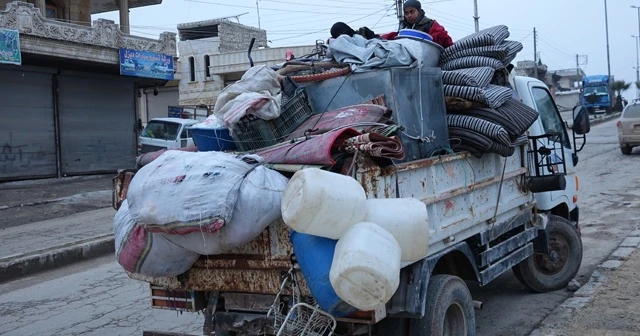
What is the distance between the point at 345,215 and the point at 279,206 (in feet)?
1.89

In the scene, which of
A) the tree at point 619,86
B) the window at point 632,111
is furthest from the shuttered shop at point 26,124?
the tree at point 619,86

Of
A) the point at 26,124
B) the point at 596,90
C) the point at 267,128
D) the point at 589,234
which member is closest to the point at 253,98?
the point at 267,128

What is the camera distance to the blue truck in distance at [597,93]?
48.5 metres

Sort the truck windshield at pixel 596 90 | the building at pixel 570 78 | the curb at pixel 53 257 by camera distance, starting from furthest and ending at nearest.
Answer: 1. the building at pixel 570 78
2. the truck windshield at pixel 596 90
3. the curb at pixel 53 257

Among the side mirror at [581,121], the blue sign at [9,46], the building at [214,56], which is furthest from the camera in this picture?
the building at [214,56]

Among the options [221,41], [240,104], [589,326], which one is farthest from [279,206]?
[221,41]

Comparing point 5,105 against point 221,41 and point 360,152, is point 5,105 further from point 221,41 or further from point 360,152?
point 221,41

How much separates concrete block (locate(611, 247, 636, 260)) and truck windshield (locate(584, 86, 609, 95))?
151 ft

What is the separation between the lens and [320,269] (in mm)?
3215

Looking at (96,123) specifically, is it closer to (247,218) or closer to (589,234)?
(589,234)

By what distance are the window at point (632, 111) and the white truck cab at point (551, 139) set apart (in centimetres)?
1338

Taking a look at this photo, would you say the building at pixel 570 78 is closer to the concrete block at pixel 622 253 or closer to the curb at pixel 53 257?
the concrete block at pixel 622 253

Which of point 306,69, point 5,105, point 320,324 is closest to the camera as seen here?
point 320,324

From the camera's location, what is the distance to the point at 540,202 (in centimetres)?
612
